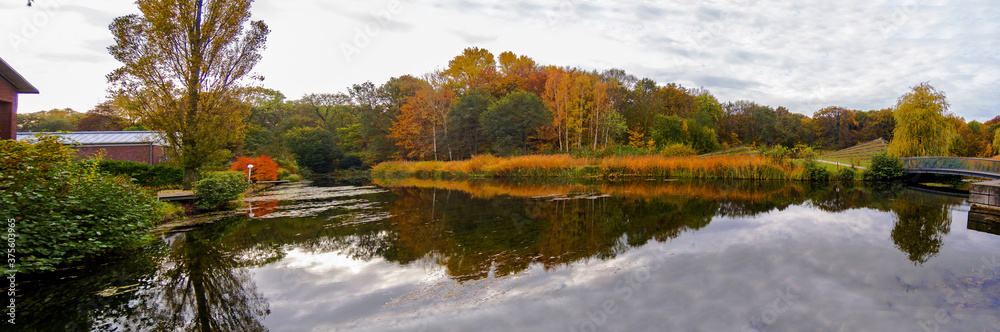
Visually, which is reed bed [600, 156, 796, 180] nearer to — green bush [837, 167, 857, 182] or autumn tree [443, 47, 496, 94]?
green bush [837, 167, 857, 182]

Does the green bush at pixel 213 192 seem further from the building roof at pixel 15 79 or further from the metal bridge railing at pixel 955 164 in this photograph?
the metal bridge railing at pixel 955 164

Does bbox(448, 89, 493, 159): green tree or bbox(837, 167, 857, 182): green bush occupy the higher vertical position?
bbox(448, 89, 493, 159): green tree

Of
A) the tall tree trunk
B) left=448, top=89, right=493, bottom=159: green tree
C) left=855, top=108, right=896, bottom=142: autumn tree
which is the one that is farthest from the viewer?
left=855, top=108, right=896, bottom=142: autumn tree

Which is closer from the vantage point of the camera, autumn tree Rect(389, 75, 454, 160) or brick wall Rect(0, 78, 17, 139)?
brick wall Rect(0, 78, 17, 139)

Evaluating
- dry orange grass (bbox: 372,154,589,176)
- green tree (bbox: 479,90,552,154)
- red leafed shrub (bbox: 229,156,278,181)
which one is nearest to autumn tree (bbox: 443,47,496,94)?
green tree (bbox: 479,90,552,154)

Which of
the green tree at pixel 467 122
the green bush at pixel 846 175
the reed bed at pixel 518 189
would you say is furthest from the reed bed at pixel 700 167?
the green tree at pixel 467 122

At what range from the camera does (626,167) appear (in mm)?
23828

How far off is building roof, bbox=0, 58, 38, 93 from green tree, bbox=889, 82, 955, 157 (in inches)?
1399

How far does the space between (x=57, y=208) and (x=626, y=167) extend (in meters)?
22.8

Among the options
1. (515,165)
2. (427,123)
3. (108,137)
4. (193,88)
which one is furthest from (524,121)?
(108,137)

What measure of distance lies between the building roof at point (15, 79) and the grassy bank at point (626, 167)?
2004cm

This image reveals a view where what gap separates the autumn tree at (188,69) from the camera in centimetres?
1266

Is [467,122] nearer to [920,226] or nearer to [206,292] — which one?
[920,226]

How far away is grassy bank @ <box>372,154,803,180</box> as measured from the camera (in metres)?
20.9
